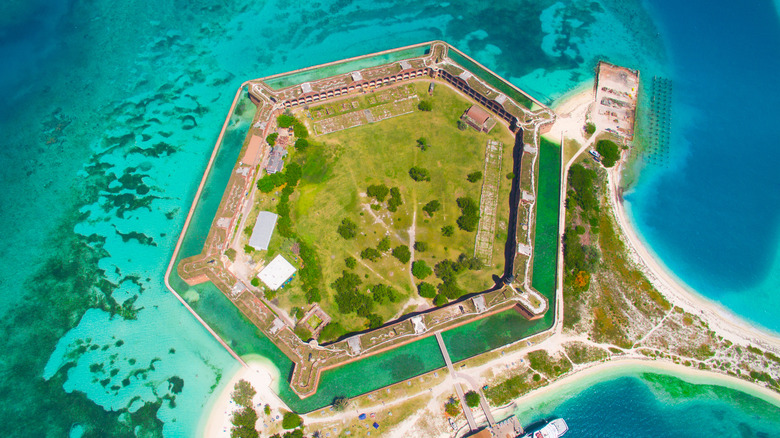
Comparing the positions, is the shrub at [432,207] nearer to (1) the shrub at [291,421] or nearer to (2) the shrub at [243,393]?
(1) the shrub at [291,421]

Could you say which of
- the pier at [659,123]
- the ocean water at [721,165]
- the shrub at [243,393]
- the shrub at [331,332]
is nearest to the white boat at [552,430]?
the shrub at [331,332]

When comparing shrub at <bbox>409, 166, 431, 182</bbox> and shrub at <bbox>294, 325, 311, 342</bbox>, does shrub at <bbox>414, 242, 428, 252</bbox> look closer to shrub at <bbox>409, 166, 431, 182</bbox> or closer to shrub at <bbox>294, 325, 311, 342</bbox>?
shrub at <bbox>409, 166, 431, 182</bbox>

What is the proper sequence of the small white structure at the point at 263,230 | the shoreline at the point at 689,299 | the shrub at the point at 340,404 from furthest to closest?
the shoreline at the point at 689,299 < the small white structure at the point at 263,230 < the shrub at the point at 340,404

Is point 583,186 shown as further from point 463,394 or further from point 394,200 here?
point 463,394

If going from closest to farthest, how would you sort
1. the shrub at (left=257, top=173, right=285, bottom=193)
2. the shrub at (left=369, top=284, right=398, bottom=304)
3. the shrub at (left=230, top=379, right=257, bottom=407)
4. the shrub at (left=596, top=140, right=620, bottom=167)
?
1. the shrub at (left=230, top=379, right=257, bottom=407)
2. the shrub at (left=369, top=284, right=398, bottom=304)
3. the shrub at (left=257, top=173, right=285, bottom=193)
4. the shrub at (left=596, top=140, right=620, bottom=167)

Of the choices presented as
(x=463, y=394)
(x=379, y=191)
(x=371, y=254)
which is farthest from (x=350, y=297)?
(x=463, y=394)

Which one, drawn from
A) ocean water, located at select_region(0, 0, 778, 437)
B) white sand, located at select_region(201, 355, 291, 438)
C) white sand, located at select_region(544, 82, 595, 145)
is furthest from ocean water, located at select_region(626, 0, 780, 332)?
white sand, located at select_region(201, 355, 291, 438)
